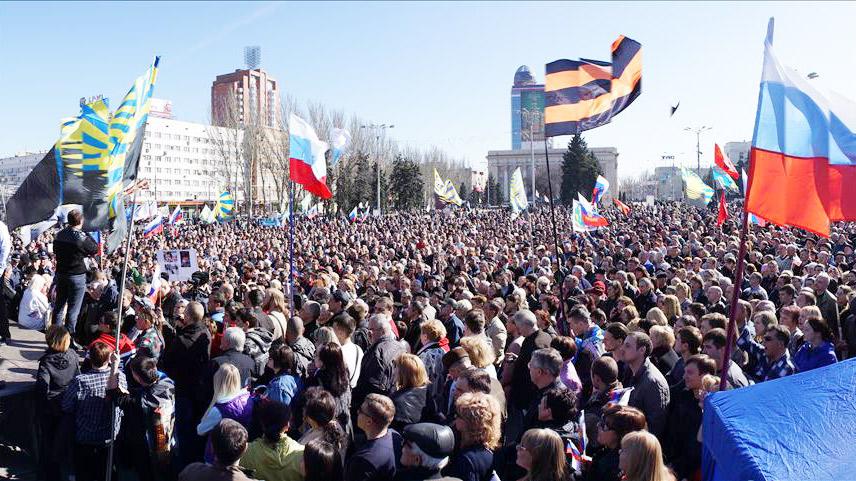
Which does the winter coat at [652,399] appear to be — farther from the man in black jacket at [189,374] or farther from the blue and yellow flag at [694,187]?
the blue and yellow flag at [694,187]

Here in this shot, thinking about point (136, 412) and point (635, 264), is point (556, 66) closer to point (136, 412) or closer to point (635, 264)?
point (136, 412)

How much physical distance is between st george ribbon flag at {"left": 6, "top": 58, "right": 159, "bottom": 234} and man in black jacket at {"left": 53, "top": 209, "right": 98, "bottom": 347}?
0.93 meters

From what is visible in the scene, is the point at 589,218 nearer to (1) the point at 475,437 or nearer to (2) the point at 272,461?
(1) the point at 475,437

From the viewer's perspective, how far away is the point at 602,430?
3.94 m

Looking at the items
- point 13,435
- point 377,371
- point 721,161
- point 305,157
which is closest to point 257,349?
point 377,371

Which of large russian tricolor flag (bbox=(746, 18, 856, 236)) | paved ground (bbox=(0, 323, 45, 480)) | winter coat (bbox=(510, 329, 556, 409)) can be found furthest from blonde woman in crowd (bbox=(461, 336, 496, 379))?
paved ground (bbox=(0, 323, 45, 480))

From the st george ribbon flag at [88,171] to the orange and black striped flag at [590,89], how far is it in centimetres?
405

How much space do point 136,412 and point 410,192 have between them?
64.3 meters

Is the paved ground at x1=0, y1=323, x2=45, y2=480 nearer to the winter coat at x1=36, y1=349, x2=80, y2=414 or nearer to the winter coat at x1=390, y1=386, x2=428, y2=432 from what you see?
the winter coat at x1=36, y1=349, x2=80, y2=414

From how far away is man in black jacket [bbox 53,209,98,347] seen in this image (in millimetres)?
7453

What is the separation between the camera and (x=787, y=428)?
2754 mm

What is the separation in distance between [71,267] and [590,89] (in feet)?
19.2

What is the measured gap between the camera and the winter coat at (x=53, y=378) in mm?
5574

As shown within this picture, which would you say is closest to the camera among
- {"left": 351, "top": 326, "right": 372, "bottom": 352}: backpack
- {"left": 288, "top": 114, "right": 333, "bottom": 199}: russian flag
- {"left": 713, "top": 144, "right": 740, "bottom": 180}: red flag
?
{"left": 351, "top": 326, "right": 372, "bottom": 352}: backpack
